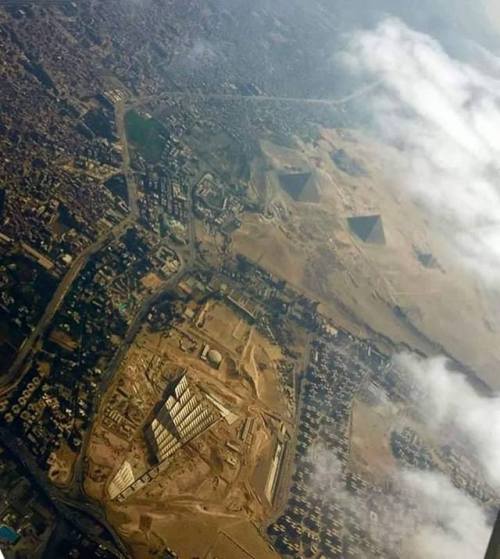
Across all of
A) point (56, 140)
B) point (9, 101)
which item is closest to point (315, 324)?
point (56, 140)

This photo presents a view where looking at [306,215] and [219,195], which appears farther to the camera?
[306,215]

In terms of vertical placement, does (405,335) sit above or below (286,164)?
below

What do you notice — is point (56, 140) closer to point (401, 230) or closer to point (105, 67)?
point (105, 67)

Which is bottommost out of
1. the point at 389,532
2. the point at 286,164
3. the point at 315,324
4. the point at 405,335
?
the point at 389,532

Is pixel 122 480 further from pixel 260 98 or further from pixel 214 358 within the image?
pixel 260 98

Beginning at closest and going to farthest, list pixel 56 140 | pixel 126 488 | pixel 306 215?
pixel 126 488
pixel 56 140
pixel 306 215

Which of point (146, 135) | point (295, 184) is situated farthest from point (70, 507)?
point (295, 184)

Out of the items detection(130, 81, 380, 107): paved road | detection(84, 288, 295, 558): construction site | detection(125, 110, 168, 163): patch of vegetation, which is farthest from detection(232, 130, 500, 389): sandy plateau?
detection(84, 288, 295, 558): construction site
